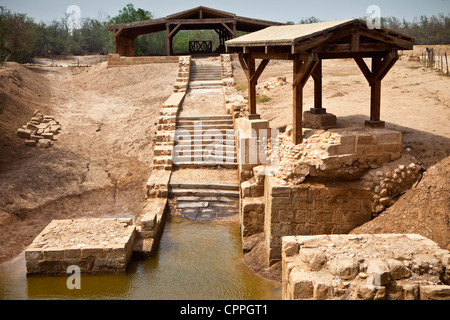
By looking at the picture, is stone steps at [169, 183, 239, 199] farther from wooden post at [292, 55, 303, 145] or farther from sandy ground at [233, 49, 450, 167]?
wooden post at [292, 55, 303, 145]

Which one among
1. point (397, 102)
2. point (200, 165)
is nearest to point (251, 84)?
point (200, 165)

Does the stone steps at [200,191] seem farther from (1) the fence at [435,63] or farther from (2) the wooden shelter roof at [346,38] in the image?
(1) the fence at [435,63]

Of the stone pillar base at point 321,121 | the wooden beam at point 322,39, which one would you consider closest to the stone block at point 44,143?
the stone pillar base at point 321,121

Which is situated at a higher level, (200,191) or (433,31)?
(433,31)

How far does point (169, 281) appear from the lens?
7734 mm

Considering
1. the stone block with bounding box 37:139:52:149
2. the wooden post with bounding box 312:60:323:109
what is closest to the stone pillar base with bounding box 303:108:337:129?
the wooden post with bounding box 312:60:323:109

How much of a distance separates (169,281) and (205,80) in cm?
1403

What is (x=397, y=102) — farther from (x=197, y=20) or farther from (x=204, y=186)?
(x=197, y=20)

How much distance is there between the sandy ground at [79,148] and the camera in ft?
35.3

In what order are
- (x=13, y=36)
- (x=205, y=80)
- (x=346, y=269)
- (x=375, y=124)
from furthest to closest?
(x=13, y=36) → (x=205, y=80) → (x=375, y=124) → (x=346, y=269)

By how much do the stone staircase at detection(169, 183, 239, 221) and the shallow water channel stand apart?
1577mm

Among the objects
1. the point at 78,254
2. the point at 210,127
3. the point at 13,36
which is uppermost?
the point at 13,36

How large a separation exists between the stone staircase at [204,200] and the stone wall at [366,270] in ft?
16.0
